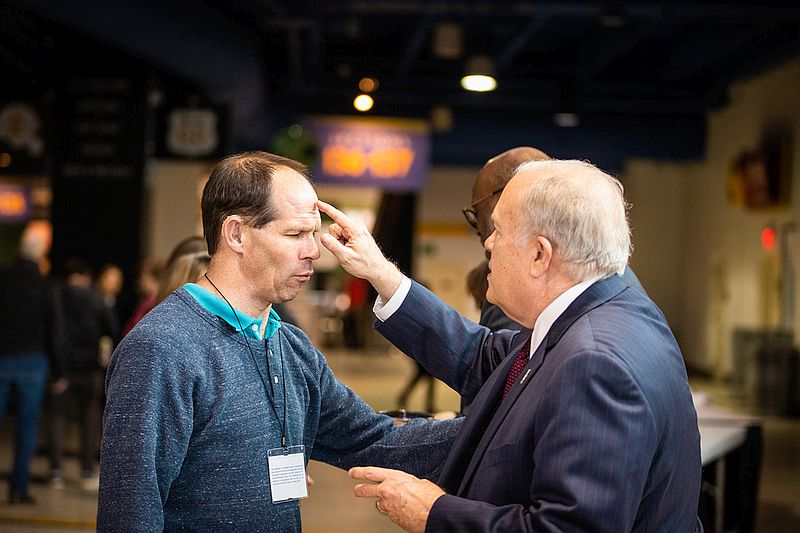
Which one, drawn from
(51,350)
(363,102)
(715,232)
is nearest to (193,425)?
(363,102)

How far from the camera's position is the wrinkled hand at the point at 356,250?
236cm

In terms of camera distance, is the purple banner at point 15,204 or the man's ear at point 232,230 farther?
the purple banner at point 15,204

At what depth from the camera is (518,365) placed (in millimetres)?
2107

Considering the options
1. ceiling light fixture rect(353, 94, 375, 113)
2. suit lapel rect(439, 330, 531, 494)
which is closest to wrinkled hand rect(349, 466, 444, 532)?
suit lapel rect(439, 330, 531, 494)

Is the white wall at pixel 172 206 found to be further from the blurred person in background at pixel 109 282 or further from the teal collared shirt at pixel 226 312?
the teal collared shirt at pixel 226 312

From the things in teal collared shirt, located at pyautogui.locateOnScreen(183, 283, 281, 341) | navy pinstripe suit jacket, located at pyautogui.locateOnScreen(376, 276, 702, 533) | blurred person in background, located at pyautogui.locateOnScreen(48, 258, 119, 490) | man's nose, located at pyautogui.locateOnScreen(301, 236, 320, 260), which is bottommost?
blurred person in background, located at pyautogui.locateOnScreen(48, 258, 119, 490)

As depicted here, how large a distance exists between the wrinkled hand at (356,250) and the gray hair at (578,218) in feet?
1.96

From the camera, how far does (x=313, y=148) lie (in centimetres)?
1239

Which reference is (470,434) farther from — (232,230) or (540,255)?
(232,230)

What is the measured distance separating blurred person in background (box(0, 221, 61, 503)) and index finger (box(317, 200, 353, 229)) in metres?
5.29

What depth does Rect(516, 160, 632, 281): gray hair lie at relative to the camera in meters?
1.85

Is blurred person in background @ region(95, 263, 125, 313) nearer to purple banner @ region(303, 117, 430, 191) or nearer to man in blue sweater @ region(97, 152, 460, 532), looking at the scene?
purple banner @ region(303, 117, 430, 191)

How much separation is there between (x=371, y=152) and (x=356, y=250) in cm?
1073

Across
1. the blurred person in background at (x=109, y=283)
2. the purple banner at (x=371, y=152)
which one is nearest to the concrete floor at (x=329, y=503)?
the blurred person in background at (x=109, y=283)
